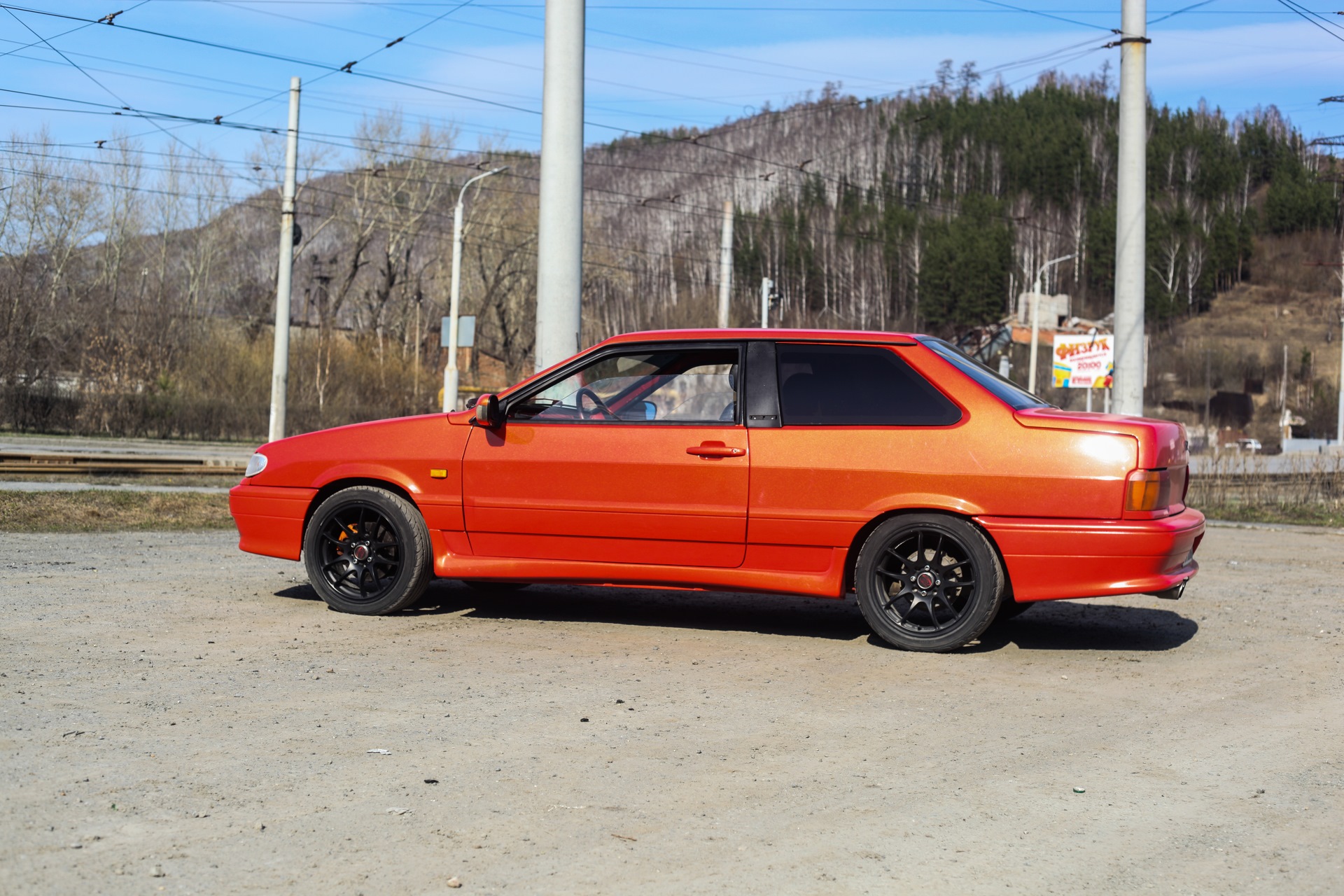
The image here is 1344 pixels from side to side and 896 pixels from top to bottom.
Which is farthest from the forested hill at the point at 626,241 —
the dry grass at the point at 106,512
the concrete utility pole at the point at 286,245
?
the dry grass at the point at 106,512

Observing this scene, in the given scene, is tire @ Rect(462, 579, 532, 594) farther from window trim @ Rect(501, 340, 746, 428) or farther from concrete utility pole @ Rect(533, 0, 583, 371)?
concrete utility pole @ Rect(533, 0, 583, 371)

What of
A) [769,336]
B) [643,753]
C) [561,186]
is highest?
[561,186]

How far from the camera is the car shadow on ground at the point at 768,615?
23.7ft

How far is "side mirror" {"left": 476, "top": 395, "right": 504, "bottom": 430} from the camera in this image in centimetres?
709

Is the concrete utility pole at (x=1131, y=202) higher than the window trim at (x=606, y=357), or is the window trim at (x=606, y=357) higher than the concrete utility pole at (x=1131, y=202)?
the concrete utility pole at (x=1131, y=202)

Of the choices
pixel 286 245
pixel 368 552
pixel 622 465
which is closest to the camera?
pixel 622 465

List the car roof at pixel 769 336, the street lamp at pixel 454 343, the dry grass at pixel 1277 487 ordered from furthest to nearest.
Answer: the street lamp at pixel 454 343 < the dry grass at pixel 1277 487 < the car roof at pixel 769 336

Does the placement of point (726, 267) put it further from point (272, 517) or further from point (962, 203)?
point (962, 203)

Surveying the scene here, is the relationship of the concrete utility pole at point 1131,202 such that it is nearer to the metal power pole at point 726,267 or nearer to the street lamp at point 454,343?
the street lamp at point 454,343

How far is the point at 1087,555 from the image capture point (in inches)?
247

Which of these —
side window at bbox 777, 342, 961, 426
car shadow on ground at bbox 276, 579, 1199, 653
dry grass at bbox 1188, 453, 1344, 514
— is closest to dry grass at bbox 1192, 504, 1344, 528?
dry grass at bbox 1188, 453, 1344, 514

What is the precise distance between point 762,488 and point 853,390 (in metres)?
0.71

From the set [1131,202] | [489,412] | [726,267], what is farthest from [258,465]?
[726,267]

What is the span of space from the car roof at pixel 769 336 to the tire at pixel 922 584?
0.99 metres
